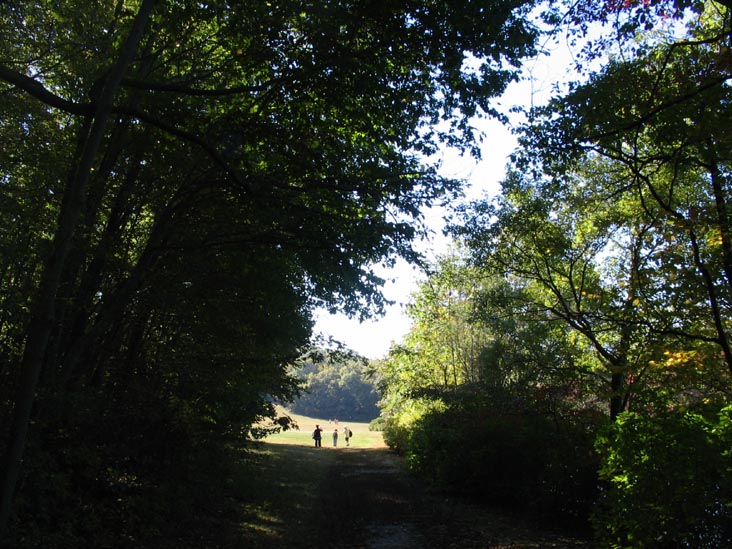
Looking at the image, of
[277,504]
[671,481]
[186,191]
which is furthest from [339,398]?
[671,481]

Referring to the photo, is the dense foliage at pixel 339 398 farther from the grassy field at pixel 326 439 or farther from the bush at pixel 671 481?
the bush at pixel 671 481

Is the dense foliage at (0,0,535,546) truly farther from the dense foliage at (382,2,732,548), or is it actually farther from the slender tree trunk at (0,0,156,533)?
the dense foliage at (382,2,732,548)

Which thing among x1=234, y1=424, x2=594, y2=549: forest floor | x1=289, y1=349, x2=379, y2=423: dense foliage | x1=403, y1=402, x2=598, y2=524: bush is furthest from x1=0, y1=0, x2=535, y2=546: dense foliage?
x1=289, y1=349, x2=379, y2=423: dense foliage

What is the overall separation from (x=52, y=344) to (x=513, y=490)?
377 inches

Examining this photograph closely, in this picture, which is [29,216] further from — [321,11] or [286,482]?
[286,482]

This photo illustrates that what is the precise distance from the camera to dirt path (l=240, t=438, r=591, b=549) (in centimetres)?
830

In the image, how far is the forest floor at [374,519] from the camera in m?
8.33

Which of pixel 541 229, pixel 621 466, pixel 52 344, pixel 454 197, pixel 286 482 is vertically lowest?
pixel 286 482

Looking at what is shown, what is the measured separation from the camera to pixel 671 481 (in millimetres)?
5977

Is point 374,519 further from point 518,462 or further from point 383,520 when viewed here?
point 518,462

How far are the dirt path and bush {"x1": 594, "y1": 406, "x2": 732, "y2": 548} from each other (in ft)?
6.49

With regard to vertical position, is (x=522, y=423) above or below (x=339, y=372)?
below

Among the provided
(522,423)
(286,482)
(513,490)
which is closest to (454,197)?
(522,423)

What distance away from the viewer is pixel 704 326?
10.1m
